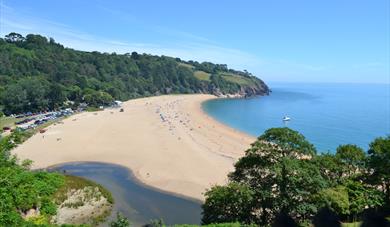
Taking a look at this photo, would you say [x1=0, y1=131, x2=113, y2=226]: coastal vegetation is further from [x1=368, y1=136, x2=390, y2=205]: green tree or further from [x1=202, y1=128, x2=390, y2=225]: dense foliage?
[x1=368, y1=136, x2=390, y2=205]: green tree

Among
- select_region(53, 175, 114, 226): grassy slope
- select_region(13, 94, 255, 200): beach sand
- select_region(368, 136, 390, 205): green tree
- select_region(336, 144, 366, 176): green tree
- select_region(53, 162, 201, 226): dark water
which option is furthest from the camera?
select_region(13, 94, 255, 200): beach sand

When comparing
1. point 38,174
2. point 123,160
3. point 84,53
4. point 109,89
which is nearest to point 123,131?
point 123,160

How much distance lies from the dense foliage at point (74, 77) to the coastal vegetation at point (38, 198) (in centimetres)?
6680

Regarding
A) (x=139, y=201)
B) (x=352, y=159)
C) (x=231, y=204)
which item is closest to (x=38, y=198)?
(x=139, y=201)

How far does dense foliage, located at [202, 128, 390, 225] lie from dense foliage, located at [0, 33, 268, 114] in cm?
8254

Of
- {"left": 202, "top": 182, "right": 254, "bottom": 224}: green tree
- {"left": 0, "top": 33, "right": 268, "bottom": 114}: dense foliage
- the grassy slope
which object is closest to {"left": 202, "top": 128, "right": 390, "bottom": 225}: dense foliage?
{"left": 202, "top": 182, "right": 254, "bottom": 224}: green tree

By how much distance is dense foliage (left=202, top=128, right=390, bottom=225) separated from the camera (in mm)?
22969

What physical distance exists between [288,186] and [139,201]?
58.0ft

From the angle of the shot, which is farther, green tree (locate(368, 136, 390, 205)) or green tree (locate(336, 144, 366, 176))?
green tree (locate(336, 144, 366, 176))

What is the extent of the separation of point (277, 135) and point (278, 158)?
5.08 ft

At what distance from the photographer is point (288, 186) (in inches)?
934

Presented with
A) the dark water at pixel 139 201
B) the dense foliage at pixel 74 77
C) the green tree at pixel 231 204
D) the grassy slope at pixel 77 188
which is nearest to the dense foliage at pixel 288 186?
the green tree at pixel 231 204

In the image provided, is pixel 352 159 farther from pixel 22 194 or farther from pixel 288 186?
pixel 22 194

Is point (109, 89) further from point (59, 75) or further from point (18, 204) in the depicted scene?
point (18, 204)
